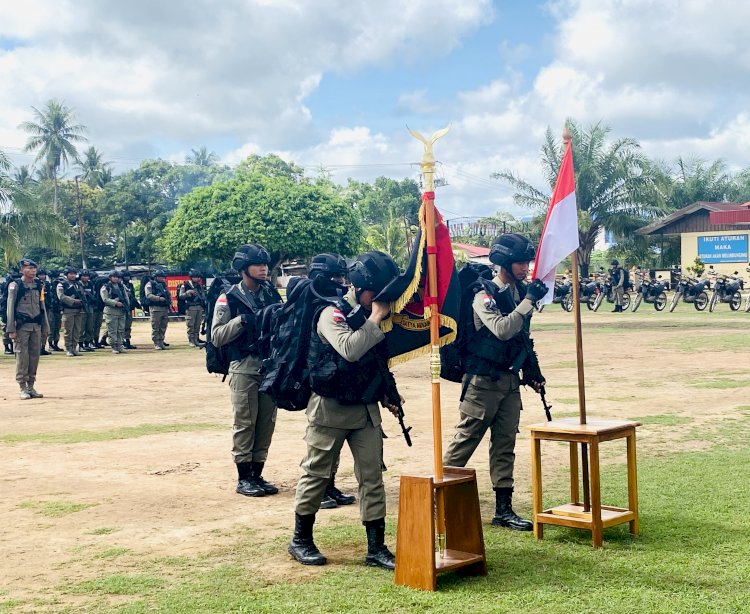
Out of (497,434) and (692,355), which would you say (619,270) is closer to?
(692,355)

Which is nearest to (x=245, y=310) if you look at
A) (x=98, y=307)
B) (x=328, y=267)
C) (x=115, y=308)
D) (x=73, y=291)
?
(x=328, y=267)

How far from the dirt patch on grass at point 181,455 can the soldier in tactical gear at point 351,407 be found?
26cm

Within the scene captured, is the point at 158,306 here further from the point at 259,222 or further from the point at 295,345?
the point at 259,222

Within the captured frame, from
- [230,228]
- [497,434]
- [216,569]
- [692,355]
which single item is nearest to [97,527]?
[216,569]

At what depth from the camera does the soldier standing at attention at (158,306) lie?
22.5 meters

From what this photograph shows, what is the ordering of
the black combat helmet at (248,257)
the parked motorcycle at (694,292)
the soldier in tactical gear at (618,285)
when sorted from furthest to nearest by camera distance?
the soldier in tactical gear at (618,285), the parked motorcycle at (694,292), the black combat helmet at (248,257)

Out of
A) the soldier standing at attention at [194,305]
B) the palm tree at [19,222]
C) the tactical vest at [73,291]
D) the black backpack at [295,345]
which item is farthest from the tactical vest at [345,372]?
the palm tree at [19,222]

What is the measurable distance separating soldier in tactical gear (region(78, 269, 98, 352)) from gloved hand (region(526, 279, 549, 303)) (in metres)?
17.6

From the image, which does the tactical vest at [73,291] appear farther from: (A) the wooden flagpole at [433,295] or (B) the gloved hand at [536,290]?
(A) the wooden flagpole at [433,295]

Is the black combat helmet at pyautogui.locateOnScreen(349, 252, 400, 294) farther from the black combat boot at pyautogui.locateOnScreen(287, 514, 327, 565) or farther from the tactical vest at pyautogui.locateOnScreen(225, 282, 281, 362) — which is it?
the tactical vest at pyautogui.locateOnScreen(225, 282, 281, 362)

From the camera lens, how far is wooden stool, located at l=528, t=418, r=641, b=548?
5.69m

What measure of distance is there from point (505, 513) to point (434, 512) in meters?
1.41

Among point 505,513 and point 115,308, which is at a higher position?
point 115,308

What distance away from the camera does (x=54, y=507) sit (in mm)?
7246
